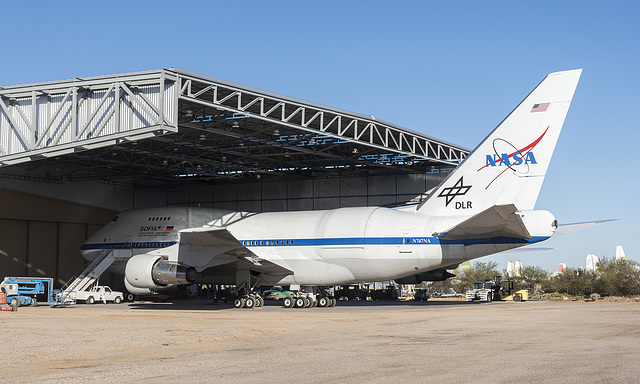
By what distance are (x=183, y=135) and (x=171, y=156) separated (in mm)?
3858

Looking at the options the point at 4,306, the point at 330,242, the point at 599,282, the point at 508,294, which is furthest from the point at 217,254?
the point at 599,282

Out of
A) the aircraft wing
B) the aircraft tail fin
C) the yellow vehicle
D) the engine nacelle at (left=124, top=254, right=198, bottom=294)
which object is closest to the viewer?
the aircraft tail fin

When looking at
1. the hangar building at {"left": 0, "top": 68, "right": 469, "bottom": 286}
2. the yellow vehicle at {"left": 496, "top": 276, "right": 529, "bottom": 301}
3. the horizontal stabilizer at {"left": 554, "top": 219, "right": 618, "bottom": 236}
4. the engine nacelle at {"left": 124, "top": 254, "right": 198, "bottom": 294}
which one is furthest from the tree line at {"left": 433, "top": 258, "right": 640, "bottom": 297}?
the engine nacelle at {"left": 124, "top": 254, "right": 198, "bottom": 294}

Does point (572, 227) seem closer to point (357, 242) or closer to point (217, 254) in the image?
point (357, 242)

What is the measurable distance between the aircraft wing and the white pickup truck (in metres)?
7.10

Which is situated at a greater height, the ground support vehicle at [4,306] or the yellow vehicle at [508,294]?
the ground support vehicle at [4,306]

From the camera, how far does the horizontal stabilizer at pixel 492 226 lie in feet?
77.4

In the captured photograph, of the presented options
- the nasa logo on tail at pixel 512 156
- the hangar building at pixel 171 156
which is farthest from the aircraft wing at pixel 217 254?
the nasa logo on tail at pixel 512 156

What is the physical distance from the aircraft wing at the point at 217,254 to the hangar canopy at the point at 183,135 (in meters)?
5.18

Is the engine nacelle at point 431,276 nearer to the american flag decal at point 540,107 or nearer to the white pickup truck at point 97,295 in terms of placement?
the american flag decal at point 540,107

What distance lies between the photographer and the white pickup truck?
117ft

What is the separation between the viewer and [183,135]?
34.2m

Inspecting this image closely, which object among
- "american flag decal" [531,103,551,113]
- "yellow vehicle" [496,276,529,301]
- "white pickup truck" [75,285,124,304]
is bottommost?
"yellow vehicle" [496,276,529,301]

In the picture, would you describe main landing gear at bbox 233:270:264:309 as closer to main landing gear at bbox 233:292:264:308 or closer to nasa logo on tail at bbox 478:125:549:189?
main landing gear at bbox 233:292:264:308
